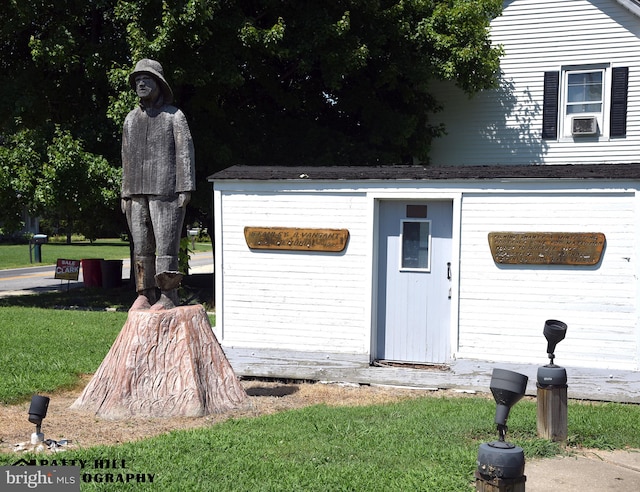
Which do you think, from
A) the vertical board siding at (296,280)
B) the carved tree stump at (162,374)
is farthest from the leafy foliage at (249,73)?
the carved tree stump at (162,374)

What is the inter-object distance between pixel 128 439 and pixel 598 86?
14.3 metres

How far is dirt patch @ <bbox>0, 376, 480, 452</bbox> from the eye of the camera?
643 centimetres

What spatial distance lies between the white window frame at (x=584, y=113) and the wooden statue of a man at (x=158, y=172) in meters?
11.9

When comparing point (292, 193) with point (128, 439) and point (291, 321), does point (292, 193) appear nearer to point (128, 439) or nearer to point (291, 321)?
point (291, 321)

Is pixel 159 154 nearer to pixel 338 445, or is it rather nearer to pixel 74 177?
pixel 338 445

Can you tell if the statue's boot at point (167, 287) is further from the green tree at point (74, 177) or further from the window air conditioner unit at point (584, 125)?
the window air conditioner unit at point (584, 125)

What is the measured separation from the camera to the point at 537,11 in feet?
57.4

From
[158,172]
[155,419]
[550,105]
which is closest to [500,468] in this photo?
[155,419]

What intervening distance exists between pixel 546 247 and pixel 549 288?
0.52 meters

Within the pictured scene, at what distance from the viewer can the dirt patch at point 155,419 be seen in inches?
253

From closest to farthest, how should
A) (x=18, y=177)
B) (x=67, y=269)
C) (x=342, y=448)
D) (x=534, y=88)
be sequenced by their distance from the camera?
(x=342, y=448) → (x=18, y=177) → (x=534, y=88) → (x=67, y=269)

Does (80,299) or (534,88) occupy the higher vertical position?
(534,88)

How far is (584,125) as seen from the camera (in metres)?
16.8

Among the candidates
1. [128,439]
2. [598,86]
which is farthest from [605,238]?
[598,86]
